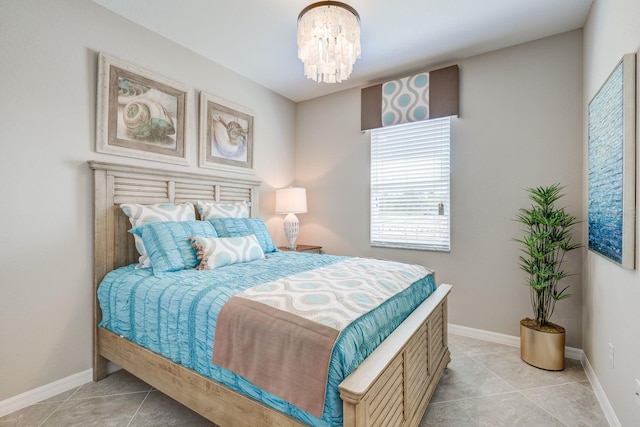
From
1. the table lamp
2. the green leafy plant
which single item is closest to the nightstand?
the table lamp

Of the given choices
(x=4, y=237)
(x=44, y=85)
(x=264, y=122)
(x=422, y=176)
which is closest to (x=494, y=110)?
(x=422, y=176)

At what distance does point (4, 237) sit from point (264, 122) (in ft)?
8.46

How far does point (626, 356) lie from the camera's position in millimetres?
1539

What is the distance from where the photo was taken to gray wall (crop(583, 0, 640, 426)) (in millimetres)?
1461

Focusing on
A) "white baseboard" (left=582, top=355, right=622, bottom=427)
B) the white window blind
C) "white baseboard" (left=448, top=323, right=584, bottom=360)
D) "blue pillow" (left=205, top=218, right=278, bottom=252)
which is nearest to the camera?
"white baseboard" (left=582, top=355, right=622, bottom=427)

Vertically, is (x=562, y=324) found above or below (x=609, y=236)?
below

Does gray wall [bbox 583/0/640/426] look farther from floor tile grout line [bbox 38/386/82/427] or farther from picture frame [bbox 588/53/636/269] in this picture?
floor tile grout line [bbox 38/386/82/427]

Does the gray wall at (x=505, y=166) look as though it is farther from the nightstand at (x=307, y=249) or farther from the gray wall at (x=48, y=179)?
the gray wall at (x=48, y=179)

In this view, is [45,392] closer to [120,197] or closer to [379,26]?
[120,197]

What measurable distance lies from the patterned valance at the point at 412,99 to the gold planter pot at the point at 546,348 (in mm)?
2028

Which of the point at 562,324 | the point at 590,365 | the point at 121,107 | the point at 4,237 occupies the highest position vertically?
the point at 121,107

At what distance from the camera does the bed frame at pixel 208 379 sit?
1.17m

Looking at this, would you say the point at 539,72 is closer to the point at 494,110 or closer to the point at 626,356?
the point at 494,110

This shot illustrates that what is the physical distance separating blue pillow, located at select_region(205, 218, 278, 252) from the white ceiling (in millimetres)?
1612
